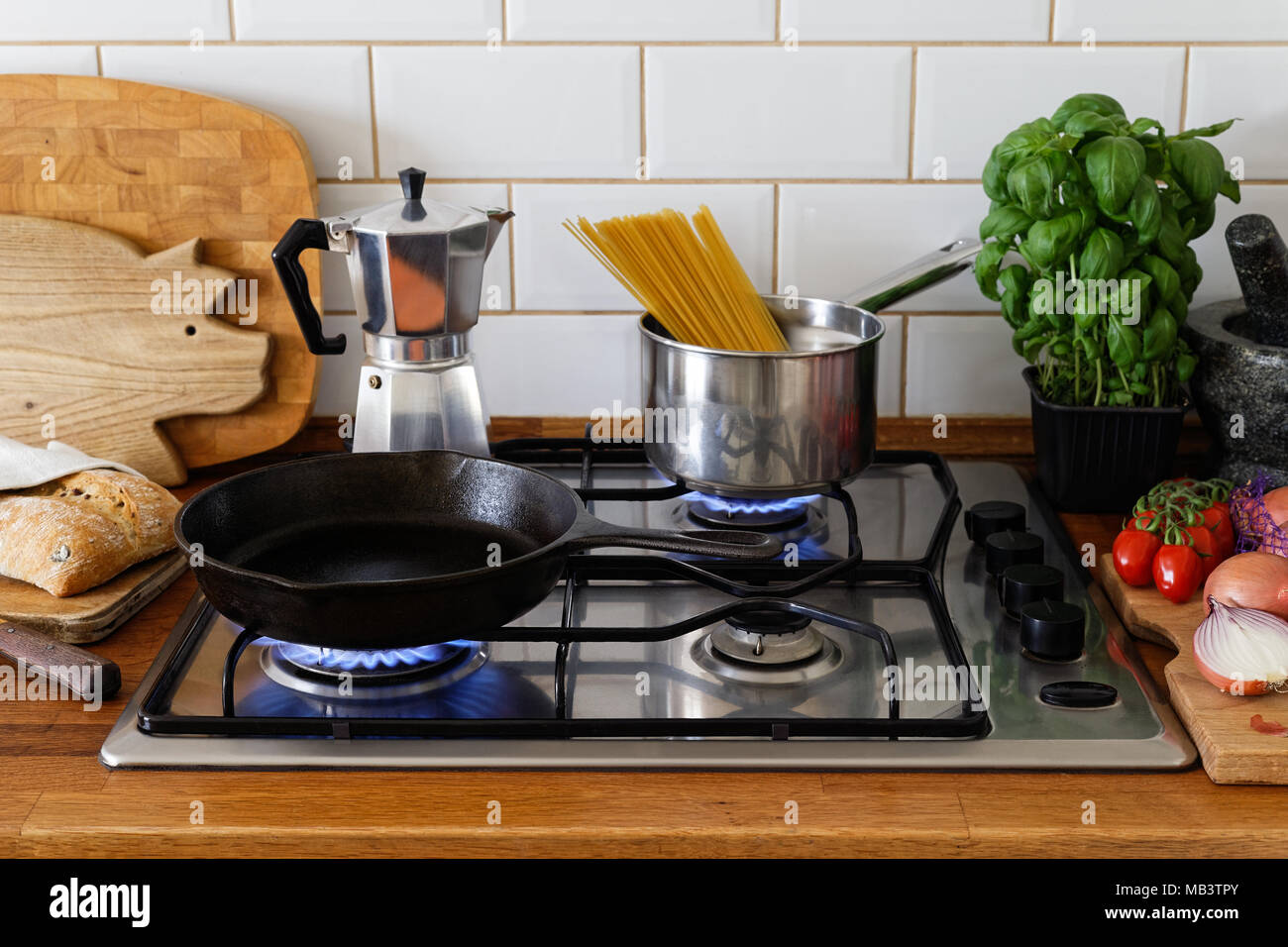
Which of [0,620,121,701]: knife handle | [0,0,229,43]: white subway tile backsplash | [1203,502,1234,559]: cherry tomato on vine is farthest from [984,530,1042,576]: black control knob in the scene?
[0,0,229,43]: white subway tile backsplash

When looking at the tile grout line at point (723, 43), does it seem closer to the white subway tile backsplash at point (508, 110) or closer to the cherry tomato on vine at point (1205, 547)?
the white subway tile backsplash at point (508, 110)

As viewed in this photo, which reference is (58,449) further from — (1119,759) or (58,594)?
(1119,759)

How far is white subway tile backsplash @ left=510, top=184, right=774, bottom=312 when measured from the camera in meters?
1.20

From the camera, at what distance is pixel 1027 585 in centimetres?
90

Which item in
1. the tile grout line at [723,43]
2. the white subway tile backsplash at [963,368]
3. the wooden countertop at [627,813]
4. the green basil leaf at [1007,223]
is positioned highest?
the tile grout line at [723,43]

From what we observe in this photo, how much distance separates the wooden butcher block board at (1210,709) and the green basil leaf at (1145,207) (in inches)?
11.3

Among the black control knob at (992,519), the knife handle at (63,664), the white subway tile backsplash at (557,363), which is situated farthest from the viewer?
the white subway tile backsplash at (557,363)

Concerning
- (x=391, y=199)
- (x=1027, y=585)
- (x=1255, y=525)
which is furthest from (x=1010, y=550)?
(x=391, y=199)

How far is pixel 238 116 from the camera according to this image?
115 cm

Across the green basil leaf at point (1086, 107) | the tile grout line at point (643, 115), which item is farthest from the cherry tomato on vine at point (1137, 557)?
the tile grout line at point (643, 115)

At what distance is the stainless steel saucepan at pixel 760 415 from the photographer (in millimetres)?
979

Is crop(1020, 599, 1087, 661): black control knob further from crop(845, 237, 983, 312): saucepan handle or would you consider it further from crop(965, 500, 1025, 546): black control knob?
crop(845, 237, 983, 312): saucepan handle

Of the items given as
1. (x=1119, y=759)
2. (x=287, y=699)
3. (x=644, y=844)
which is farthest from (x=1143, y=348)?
(x=287, y=699)

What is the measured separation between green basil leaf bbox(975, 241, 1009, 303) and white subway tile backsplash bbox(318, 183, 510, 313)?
43 centimetres
